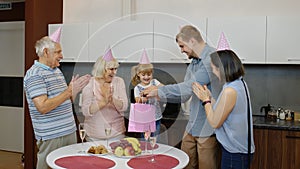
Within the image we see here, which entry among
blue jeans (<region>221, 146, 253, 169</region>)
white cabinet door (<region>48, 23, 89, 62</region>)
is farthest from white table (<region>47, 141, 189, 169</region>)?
white cabinet door (<region>48, 23, 89, 62</region>)

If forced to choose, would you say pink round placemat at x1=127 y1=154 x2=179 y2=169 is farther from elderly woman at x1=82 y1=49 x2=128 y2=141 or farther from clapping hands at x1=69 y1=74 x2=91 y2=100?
clapping hands at x1=69 y1=74 x2=91 y2=100

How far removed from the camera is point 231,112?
2.28 m

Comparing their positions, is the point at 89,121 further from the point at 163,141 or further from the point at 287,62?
the point at 287,62

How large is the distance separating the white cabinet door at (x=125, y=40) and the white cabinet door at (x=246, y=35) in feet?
2.62

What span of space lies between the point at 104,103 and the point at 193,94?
682mm

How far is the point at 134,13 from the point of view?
14.2 feet

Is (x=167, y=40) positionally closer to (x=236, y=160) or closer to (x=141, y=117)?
(x=141, y=117)

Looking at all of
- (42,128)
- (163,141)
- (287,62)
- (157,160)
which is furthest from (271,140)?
(42,128)

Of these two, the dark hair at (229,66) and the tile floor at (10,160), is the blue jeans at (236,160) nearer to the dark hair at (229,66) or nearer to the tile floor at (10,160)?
the dark hair at (229,66)

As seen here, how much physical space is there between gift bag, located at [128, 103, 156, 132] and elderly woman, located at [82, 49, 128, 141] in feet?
0.47

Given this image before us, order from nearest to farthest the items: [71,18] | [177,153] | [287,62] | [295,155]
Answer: [177,153], [295,155], [287,62], [71,18]

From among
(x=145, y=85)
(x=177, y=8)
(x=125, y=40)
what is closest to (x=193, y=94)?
(x=145, y=85)

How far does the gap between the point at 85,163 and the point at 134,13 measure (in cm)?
260

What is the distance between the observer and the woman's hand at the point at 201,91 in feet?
8.02
